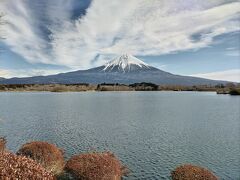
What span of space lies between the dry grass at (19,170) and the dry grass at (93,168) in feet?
28.9

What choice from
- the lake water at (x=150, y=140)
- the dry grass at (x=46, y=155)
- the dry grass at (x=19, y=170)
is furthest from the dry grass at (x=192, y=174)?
the dry grass at (x=19, y=170)

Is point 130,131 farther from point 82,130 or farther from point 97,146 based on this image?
point 97,146

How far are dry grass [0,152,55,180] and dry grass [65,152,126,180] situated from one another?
28.9 feet

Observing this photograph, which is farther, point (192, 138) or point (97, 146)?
point (192, 138)

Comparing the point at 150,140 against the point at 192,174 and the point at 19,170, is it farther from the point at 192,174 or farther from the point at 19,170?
the point at 19,170

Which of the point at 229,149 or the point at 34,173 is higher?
the point at 34,173

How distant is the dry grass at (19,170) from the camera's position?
11070mm

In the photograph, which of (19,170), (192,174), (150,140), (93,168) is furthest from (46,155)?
(150,140)

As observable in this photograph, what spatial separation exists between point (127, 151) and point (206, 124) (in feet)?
86.0

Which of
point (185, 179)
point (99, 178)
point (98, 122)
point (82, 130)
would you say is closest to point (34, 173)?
point (99, 178)

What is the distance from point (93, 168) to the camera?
2122cm

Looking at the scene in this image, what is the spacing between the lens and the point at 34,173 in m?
11.7

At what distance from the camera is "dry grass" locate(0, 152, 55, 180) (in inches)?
436

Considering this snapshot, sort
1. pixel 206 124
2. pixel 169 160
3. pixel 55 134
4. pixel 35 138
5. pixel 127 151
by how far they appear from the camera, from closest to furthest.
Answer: pixel 169 160 → pixel 127 151 → pixel 35 138 → pixel 55 134 → pixel 206 124
